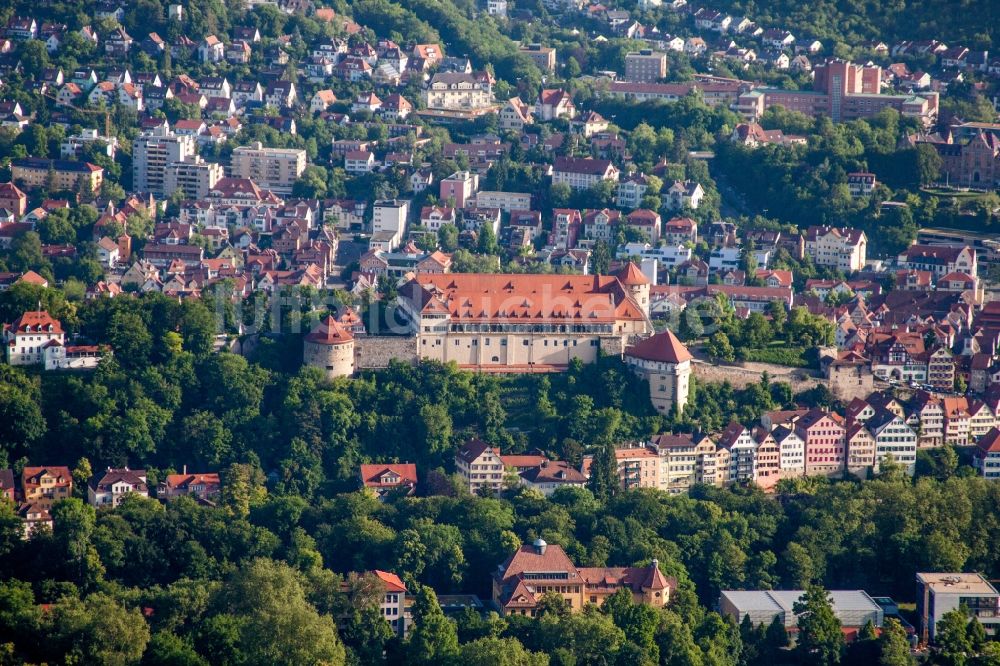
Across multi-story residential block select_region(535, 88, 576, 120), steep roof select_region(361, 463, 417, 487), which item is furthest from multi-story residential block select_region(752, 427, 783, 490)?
multi-story residential block select_region(535, 88, 576, 120)

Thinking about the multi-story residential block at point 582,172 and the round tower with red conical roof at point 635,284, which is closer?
the round tower with red conical roof at point 635,284

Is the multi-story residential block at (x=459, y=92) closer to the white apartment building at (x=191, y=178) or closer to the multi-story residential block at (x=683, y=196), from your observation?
the white apartment building at (x=191, y=178)

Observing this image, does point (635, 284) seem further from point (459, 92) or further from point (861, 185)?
point (459, 92)

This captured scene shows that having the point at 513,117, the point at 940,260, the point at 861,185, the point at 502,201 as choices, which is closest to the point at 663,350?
the point at 940,260

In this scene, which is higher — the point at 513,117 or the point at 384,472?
the point at 513,117

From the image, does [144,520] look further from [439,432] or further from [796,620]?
[796,620]

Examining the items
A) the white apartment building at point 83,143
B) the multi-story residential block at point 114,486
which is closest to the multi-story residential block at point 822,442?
the multi-story residential block at point 114,486

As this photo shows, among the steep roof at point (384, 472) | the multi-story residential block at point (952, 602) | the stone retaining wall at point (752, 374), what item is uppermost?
the stone retaining wall at point (752, 374)
